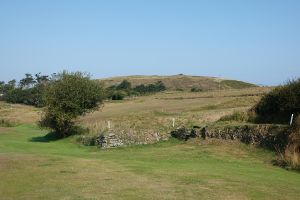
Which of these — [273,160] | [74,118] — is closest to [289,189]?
[273,160]

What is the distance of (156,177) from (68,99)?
3123 cm

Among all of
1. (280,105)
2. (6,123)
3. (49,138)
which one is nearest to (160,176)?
(280,105)

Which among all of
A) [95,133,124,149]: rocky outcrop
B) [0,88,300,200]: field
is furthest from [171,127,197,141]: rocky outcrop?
[95,133,124,149]: rocky outcrop

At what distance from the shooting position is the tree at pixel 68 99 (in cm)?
4841

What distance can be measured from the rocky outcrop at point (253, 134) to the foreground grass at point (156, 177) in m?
0.75

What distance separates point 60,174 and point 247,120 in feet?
63.0

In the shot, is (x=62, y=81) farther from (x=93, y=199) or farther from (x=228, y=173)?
(x=93, y=199)

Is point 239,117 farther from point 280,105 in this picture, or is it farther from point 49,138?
point 49,138

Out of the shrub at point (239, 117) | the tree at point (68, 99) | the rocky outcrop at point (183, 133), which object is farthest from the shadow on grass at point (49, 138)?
the shrub at point (239, 117)

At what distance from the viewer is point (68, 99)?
4872cm

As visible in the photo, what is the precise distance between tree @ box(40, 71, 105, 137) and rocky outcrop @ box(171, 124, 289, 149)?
17.8 meters

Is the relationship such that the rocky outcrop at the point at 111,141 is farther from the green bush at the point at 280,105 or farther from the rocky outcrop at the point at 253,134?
the green bush at the point at 280,105

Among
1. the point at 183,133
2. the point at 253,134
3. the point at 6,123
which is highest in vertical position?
the point at 253,134

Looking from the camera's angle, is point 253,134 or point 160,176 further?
point 253,134
